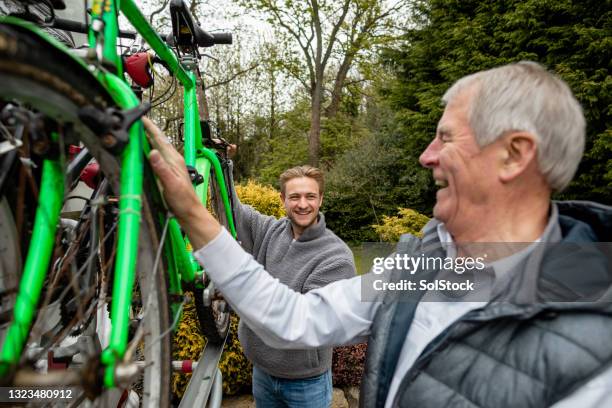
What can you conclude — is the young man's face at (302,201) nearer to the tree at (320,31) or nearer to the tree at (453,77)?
the tree at (453,77)

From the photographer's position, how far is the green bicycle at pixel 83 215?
2.40 feet

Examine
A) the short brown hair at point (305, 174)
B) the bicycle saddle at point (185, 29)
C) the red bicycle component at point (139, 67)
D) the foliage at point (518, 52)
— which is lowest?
the short brown hair at point (305, 174)

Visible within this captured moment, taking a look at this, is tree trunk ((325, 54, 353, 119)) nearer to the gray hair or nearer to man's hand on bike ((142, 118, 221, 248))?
the gray hair

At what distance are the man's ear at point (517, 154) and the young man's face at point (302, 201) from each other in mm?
1347

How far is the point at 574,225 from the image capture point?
3.66ft

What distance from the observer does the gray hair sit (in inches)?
42.3

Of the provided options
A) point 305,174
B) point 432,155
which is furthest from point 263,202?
point 432,155

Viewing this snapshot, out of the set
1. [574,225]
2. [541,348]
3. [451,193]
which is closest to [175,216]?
[451,193]

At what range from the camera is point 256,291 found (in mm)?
1271

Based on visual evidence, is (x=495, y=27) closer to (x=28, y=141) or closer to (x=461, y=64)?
(x=461, y=64)

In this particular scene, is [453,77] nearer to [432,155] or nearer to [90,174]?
[432,155]

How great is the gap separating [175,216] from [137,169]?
0.25 metres

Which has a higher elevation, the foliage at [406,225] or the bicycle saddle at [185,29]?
the bicycle saddle at [185,29]

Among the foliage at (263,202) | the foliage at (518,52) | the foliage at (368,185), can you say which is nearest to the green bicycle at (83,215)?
the foliage at (263,202)
